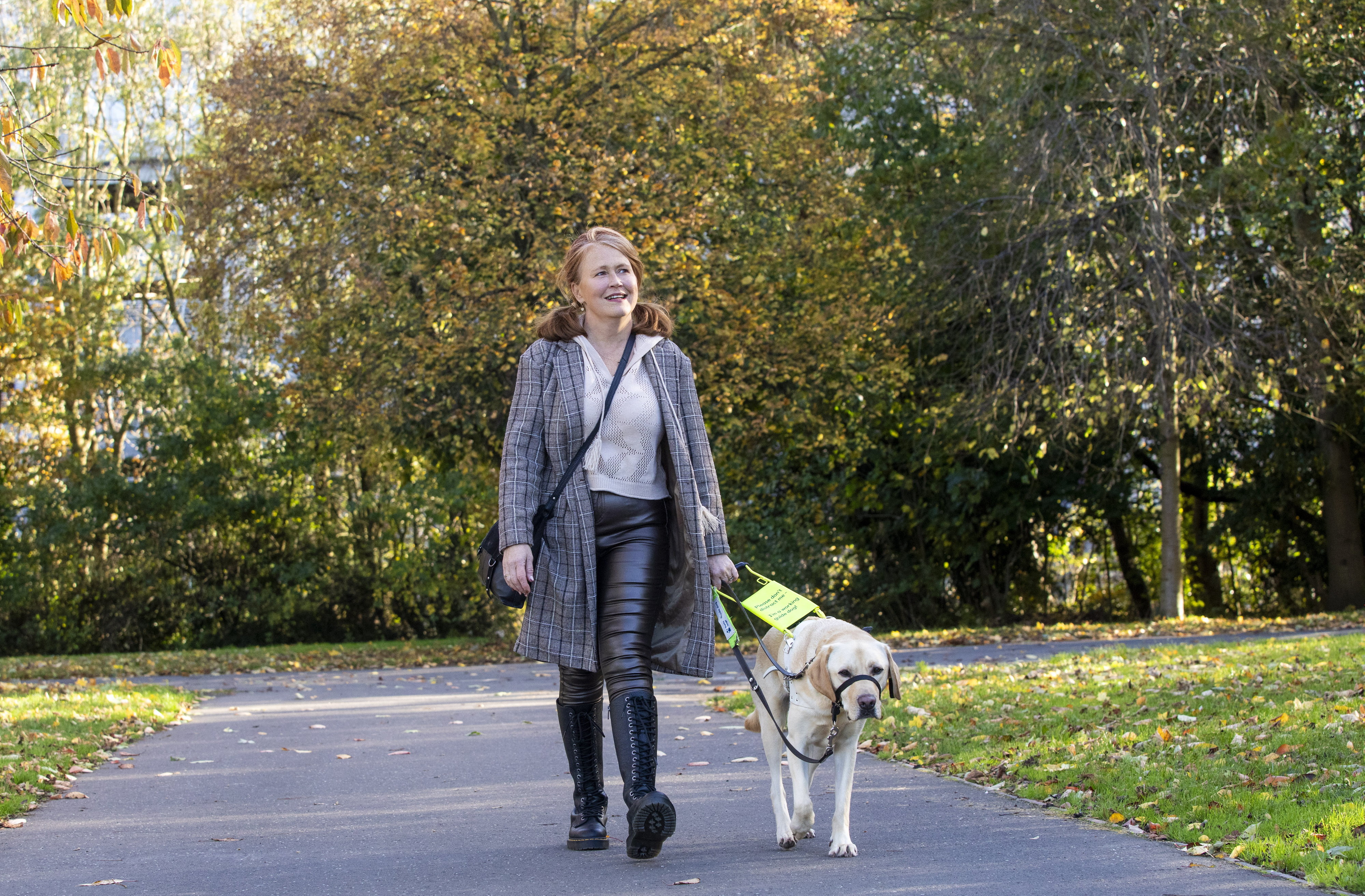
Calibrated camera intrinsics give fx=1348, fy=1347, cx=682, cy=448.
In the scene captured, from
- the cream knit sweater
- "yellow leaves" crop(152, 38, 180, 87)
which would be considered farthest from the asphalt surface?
"yellow leaves" crop(152, 38, 180, 87)

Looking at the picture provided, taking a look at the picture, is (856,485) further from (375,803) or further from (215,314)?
(375,803)

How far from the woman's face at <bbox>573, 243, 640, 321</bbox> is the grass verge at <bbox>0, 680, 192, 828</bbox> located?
3.30 m

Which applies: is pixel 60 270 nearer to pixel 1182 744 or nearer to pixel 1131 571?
pixel 1182 744

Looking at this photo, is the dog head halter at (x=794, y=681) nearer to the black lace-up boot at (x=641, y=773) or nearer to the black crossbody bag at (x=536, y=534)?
the black lace-up boot at (x=641, y=773)

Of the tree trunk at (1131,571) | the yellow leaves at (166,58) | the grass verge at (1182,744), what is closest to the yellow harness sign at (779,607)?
the grass verge at (1182,744)

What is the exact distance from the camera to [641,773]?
4410 mm

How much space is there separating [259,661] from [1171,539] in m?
11.7

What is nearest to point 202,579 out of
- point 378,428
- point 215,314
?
point 215,314

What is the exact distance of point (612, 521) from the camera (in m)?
4.71

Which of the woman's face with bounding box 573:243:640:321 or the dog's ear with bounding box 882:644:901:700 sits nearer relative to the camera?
the dog's ear with bounding box 882:644:901:700

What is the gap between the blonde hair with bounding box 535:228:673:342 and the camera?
191 inches

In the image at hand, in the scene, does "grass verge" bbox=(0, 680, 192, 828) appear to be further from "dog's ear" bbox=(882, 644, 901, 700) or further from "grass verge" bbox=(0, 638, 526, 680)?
"dog's ear" bbox=(882, 644, 901, 700)

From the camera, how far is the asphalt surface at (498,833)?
4.25 m

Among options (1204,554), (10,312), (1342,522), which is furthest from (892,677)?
(1204,554)
